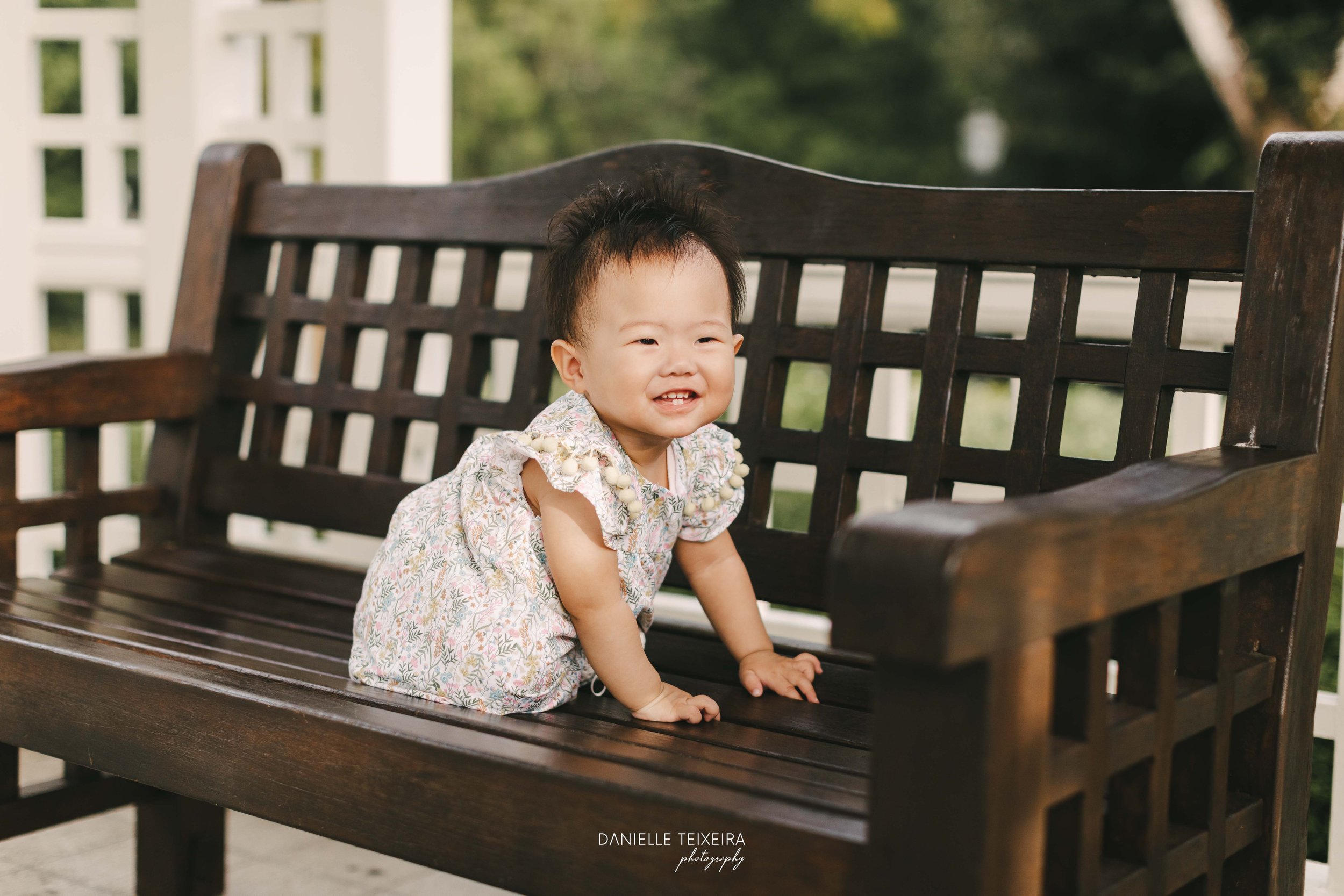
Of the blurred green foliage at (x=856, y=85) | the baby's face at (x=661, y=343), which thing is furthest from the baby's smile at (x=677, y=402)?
the blurred green foliage at (x=856, y=85)

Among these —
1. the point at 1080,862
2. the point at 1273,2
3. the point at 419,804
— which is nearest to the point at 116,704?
the point at 419,804

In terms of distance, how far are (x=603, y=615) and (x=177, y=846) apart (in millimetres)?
1058

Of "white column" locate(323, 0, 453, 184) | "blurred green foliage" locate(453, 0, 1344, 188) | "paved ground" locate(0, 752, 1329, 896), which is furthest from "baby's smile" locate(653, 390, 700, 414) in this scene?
"blurred green foliage" locate(453, 0, 1344, 188)

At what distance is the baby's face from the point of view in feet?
4.88

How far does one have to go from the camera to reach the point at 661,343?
4.91 ft

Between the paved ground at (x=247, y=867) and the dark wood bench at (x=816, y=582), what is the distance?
0.15m

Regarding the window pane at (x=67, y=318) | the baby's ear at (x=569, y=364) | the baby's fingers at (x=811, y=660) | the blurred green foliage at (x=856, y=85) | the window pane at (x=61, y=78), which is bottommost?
the window pane at (x=67, y=318)

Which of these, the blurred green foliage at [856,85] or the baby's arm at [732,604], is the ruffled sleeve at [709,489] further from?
the blurred green foliage at [856,85]

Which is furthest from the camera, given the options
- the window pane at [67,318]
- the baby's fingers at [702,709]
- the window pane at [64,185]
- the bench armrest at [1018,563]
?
the window pane at [67,318]

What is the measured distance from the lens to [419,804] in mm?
1311

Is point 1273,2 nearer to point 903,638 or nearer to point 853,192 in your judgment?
point 853,192

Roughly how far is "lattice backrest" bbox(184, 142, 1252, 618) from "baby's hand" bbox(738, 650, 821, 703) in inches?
5.6

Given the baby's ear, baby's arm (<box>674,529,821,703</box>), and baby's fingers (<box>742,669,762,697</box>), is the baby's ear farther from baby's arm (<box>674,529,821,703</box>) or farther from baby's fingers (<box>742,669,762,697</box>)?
baby's fingers (<box>742,669,762,697</box>)

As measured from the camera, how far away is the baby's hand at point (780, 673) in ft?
5.23
